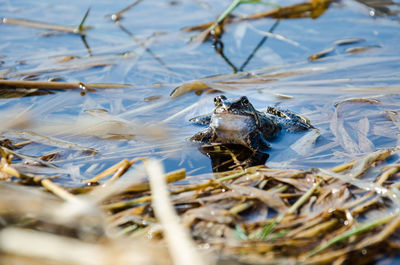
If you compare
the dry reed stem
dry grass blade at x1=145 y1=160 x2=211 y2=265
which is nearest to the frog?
the dry reed stem

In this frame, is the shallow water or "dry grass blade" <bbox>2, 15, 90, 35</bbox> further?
"dry grass blade" <bbox>2, 15, 90, 35</bbox>

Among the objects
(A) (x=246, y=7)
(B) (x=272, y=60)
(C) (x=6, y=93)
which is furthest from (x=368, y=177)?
(A) (x=246, y=7)

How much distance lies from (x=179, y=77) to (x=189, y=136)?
155cm

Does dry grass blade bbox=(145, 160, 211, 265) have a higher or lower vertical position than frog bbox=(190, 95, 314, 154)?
lower

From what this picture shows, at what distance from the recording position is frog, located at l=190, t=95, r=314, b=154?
4.40 meters

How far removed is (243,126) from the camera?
4.46 metres

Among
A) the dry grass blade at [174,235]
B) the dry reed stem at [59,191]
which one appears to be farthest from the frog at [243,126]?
the dry grass blade at [174,235]

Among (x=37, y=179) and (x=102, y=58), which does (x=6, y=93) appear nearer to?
(x=102, y=58)

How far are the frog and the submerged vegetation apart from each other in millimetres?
142

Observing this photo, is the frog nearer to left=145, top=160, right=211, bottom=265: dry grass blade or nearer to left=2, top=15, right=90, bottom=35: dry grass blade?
left=145, top=160, right=211, bottom=265: dry grass blade

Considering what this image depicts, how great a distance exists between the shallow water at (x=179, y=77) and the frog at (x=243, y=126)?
0.51ft

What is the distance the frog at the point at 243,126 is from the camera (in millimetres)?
4402

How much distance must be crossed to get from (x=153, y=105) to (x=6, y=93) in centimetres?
176

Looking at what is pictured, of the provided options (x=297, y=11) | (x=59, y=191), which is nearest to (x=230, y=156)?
(x=59, y=191)
